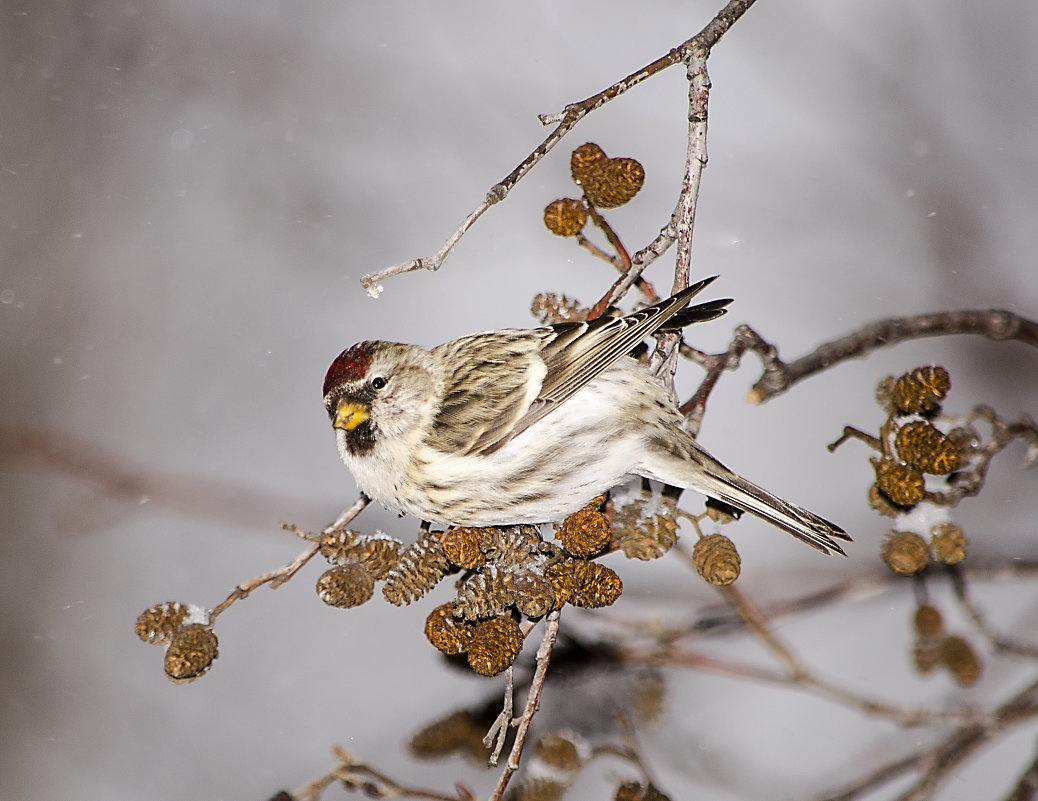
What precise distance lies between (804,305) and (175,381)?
2846mm

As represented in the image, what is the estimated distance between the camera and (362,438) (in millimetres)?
1876

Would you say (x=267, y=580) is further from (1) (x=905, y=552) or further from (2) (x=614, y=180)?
(1) (x=905, y=552)

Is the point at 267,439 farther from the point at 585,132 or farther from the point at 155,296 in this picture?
the point at 585,132

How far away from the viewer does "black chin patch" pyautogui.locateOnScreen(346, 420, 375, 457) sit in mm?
1864

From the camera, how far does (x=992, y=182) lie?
11.5 feet

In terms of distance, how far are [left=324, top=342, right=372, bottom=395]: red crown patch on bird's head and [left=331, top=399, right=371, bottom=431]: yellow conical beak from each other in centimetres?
5

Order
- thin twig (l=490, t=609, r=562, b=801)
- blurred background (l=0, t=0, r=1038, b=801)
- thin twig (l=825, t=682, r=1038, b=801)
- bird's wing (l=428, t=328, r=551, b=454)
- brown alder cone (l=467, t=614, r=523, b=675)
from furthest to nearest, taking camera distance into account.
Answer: blurred background (l=0, t=0, r=1038, b=801)
thin twig (l=825, t=682, r=1038, b=801)
bird's wing (l=428, t=328, r=551, b=454)
brown alder cone (l=467, t=614, r=523, b=675)
thin twig (l=490, t=609, r=562, b=801)

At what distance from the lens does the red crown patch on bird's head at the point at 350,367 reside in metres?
1.85

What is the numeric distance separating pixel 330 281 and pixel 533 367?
2213 millimetres

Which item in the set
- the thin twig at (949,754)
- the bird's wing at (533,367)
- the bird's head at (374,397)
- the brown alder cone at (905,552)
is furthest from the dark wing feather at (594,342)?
the thin twig at (949,754)

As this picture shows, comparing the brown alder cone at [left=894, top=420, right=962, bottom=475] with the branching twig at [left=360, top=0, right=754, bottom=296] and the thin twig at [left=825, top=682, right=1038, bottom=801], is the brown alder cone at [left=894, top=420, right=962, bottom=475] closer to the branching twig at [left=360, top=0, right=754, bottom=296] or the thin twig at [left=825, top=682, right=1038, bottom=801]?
the branching twig at [left=360, top=0, right=754, bottom=296]

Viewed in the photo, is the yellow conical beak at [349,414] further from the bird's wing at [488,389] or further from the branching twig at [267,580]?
the branching twig at [267,580]

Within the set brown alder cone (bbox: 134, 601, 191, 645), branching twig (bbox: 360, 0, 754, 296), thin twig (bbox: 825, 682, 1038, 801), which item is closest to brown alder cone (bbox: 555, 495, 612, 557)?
branching twig (bbox: 360, 0, 754, 296)

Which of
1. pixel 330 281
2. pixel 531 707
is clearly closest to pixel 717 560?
pixel 531 707
